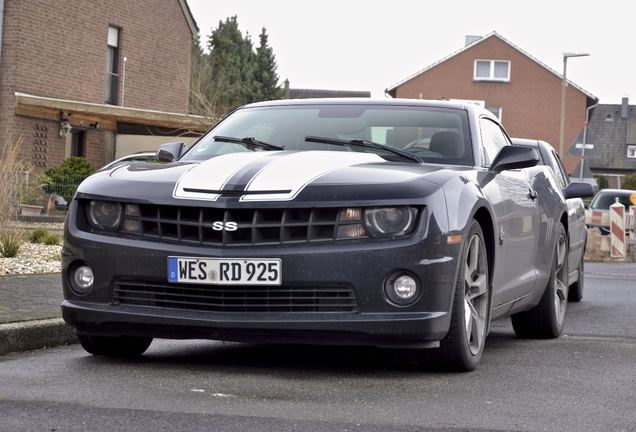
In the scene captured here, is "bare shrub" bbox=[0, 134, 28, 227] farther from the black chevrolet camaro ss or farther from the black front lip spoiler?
the black front lip spoiler

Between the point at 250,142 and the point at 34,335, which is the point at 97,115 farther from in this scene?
the point at 250,142

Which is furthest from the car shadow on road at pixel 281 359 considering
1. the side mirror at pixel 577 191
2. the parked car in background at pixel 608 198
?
the parked car in background at pixel 608 198

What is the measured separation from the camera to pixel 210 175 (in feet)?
20.2

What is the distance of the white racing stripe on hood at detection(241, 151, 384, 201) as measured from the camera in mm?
5918

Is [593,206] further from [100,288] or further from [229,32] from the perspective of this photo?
[229,32]

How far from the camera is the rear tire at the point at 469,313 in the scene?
20.3 ft

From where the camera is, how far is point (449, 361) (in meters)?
6.32

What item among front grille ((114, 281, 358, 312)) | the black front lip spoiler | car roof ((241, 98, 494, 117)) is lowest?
the black front lip spoiler

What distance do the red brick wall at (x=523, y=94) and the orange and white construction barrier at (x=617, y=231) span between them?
42311mm

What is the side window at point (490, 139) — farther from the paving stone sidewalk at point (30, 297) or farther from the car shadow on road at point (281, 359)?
the paving stone sidewalk at point (30, 297)

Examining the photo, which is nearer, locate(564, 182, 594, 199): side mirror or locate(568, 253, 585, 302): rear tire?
locate(564, 182, 594, 199): side mirror

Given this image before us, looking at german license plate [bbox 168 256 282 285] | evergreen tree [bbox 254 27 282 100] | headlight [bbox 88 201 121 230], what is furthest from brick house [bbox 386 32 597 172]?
german license plate [bbox 168 256 282 285]

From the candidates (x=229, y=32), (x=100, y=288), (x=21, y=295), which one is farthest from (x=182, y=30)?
(x=229, y=32)

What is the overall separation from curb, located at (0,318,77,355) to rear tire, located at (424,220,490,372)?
7.62 ft
